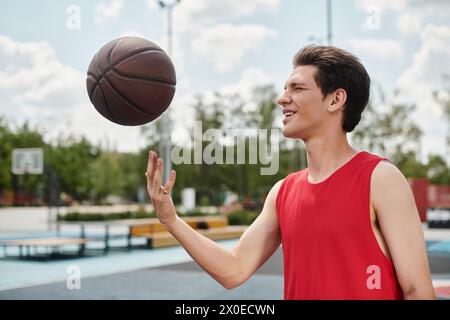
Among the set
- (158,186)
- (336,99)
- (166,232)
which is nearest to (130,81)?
(158,186)

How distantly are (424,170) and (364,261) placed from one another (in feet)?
203

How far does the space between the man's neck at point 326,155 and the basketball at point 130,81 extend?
127 cm

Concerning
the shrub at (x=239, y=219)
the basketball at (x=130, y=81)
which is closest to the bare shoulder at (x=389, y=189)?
the basketball at (x=130, y=81)

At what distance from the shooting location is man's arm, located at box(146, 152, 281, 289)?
221cm

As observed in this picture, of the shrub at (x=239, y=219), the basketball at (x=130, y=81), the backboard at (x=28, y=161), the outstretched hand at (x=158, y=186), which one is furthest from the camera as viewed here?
the backboard at (x=28, y=161)

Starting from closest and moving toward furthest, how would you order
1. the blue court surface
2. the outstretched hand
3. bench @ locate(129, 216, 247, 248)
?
1. the outstretched hand
2. the blue court surface
3. bench @ locate(129, 216, 247, 248)

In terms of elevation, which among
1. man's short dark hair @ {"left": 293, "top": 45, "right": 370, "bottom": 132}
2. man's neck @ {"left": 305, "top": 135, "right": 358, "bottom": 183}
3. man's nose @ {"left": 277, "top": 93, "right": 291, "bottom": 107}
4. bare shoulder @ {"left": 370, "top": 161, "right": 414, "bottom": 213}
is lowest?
bare shoulder @ {"left": 370, "top": 161, "right": 414, "bottom": 213}

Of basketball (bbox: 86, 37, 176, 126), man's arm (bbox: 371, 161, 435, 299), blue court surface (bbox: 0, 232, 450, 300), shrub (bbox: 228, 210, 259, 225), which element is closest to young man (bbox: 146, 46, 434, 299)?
man's arm (bbox: 371, 161, 435, 299)

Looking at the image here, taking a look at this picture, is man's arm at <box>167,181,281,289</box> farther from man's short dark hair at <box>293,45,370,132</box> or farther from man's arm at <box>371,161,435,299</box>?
man's arm at <box>371,161,435,299</box>

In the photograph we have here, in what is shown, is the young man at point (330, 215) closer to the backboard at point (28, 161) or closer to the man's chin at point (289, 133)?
the man's chin at point (289, 133)

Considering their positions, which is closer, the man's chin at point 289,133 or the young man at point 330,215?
the young man at point 330,215

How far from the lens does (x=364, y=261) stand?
2.02 m

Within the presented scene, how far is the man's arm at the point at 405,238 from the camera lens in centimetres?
192

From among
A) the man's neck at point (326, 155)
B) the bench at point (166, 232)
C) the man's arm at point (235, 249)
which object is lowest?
the bench at point (166, 232)
